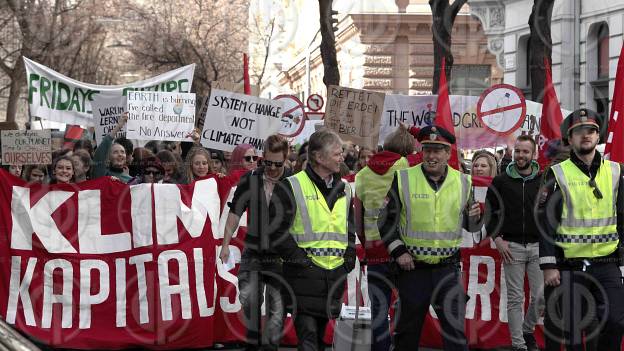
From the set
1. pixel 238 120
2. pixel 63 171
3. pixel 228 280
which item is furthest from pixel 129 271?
pixel 238 120

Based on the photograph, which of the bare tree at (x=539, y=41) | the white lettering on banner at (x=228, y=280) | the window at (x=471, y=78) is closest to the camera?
the white lettering on banner at (x=228, y=280)

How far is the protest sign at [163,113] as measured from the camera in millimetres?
14117

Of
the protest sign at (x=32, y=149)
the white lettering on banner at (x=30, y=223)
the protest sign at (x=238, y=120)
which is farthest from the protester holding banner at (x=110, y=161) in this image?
the white lettering on banner at (x=30, y=223)

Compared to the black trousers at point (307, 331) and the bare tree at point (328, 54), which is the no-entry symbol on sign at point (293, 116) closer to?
the bare tree at point (328, 54)

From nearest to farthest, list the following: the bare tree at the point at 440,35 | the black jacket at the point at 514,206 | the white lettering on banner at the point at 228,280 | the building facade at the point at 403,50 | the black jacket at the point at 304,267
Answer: the black jacket at the point at 304,267 < the black jacket at the point at 514,206 < the white lettering on banner at the point at 228,280 < the bare tree at the point at 440,35 < the building facade at the point at 403,50

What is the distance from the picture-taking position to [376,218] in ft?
28.4

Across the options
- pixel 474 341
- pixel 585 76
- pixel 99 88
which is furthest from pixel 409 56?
pixel 474 341

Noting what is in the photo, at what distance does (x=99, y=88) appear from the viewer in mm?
15766

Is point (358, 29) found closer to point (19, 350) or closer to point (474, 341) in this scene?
point (474, 341)

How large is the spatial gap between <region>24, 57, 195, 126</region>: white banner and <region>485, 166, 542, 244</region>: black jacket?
22.8ft

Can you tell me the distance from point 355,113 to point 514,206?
11.4 ft

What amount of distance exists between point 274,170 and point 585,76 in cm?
2119

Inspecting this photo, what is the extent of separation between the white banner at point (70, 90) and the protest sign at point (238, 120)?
111 inches

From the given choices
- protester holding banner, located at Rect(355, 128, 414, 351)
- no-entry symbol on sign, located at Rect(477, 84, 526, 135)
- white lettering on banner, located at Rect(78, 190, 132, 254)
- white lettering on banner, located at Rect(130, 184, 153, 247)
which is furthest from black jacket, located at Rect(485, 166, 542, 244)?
no-entry symbol on sign, located at Rect(477, 84, 526, 135)
